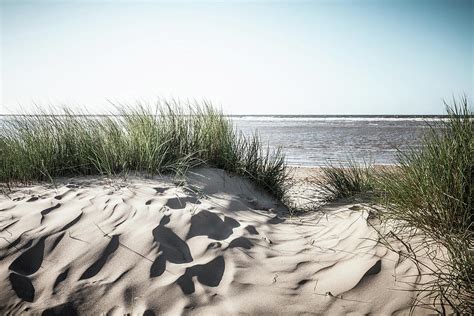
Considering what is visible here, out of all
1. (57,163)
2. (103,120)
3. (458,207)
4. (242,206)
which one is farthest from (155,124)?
(458,207)

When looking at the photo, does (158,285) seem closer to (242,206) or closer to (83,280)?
(83,280)

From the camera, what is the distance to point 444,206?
2209 millimetres

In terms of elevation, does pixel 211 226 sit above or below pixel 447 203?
below

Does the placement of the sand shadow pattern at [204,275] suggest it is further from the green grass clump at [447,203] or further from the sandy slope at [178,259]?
the green grass clump at [447,203]

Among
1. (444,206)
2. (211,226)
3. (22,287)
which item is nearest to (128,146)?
(211,226)

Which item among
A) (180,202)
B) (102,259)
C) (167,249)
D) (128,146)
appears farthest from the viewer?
(128,146)

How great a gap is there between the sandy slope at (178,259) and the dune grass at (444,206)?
19 centimetres

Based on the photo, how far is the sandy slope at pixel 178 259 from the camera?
6.31 feet

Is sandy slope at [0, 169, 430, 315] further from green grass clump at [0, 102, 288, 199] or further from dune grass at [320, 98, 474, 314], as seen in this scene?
green grass clump at [0, 102, 288, 199]

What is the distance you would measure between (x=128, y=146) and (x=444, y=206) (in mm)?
3329

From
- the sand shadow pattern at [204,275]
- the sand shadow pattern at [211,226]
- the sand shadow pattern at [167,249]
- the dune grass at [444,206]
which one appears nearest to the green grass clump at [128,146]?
the sand shadow pattern at [211,226]

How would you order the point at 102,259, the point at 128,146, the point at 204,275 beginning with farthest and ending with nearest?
the point at 128,146 → the point at 102,259 → the point at 204,275

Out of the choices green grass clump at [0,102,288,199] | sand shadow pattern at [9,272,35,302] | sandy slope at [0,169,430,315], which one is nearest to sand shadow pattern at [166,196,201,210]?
sandy slope at [0,169,430,315]

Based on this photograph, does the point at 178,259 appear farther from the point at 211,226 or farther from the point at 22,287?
the point at 22,287
